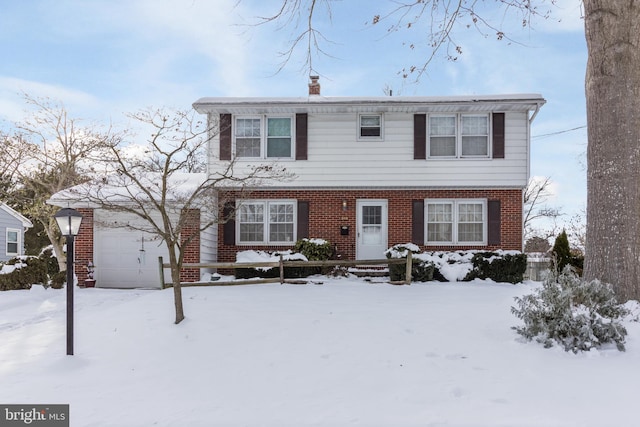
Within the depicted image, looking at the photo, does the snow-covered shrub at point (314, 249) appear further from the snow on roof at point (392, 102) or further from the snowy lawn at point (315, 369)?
the snowy lawn at point (315, 369)

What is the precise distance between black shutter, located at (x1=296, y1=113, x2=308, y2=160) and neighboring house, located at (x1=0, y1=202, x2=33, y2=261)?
17.8 metres

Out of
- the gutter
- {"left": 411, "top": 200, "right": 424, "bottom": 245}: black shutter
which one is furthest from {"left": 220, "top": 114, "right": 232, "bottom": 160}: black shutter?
the gutter

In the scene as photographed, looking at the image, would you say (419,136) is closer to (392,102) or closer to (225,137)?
(392,102)

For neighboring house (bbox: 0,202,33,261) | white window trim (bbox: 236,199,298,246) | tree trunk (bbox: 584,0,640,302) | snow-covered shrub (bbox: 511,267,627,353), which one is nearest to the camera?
snow-covered shrub (bbox: 511,267,627,353)

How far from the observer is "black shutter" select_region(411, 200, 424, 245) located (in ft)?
49.9

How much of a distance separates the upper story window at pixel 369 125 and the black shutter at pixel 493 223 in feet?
14.7

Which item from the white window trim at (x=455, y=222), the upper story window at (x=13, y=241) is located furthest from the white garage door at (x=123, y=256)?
the upper story window at (x=13, y=241)

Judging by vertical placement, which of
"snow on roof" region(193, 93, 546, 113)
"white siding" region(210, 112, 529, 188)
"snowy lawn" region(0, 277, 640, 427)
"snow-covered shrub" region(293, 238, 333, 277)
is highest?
"snow on roof" region(193, 93, 546, 113)

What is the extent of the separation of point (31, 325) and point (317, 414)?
25.5ft

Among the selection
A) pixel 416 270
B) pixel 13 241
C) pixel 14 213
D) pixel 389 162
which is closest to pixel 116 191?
pixel 389 162

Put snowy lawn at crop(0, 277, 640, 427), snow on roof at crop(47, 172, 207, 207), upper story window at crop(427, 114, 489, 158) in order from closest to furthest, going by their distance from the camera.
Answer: snowy lawn at crop(0, 277, 640, 427)
snow on roof at crop(47, 172, 207, 207)
upper story window at crop(427, 114, 489, 158)

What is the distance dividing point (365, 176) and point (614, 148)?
8.35m

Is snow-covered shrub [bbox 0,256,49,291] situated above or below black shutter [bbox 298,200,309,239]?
below

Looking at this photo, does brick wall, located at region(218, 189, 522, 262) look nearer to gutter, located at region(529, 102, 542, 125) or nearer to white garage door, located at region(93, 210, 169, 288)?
gutter, located at region(529, 102, 542, 125)
